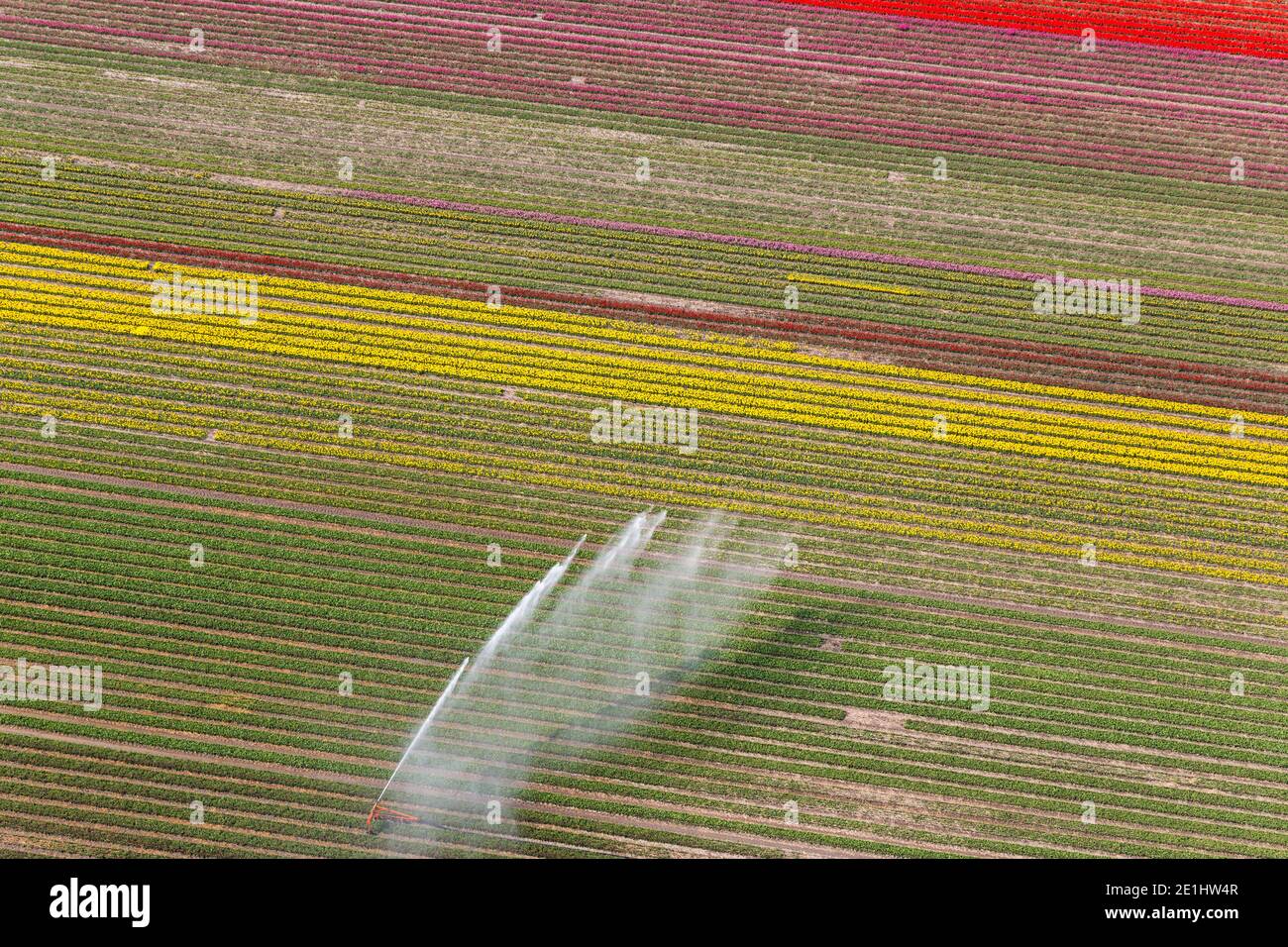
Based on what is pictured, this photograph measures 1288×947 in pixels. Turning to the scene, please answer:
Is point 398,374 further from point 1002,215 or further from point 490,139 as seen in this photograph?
point 1002,215

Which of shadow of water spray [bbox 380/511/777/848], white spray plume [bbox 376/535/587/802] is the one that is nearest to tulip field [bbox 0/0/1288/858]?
shadow of water spray [bbox 380/511/777/848]

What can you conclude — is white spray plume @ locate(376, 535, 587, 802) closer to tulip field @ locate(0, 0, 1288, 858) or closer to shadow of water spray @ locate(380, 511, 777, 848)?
shadow of water spray @ locate(380, 511, 777, 848)

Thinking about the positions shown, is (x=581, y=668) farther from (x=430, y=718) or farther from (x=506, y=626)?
(x=430, y=718)

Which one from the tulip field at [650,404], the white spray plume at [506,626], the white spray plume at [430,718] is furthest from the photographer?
the white spray plume at [506,626]

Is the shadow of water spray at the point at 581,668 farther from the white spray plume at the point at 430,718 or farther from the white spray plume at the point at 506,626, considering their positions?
the white spray plume at the point at 430,718

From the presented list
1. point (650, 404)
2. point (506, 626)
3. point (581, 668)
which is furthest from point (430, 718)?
point (650, 404)

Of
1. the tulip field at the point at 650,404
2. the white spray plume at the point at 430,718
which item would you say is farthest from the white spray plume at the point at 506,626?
the tulip field at the point at 650,404
